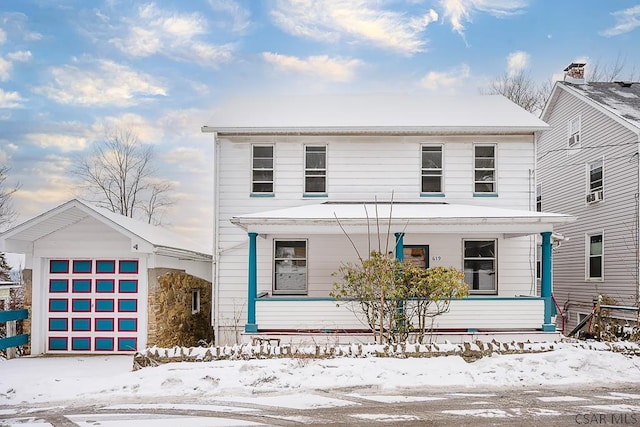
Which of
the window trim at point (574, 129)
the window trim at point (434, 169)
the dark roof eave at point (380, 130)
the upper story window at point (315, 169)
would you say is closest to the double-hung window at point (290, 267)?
the upper story window at point (315, 169)

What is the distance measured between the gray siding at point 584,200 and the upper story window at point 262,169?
10.6m

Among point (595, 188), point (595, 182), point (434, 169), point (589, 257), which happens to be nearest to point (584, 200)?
point (595, 188)

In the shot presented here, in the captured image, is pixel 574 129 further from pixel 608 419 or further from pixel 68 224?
pixel 68 224

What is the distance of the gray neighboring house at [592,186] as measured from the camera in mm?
15633

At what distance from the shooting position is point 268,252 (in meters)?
14.4

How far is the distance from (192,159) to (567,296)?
16.5m

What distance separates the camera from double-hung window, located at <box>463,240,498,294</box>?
1449cm

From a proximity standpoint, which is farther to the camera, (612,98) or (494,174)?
(612,98)

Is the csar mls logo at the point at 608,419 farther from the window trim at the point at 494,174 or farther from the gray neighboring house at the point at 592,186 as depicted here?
the gray neighboring house at the point at 592,186

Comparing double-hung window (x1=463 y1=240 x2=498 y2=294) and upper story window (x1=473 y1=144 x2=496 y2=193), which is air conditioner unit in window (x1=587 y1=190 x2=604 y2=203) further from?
double-hung window (x1=463 y1=240 x2=498 y2=294)

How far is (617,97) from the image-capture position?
1852 cm

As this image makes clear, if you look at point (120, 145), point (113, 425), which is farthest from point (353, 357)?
point (120, 145)

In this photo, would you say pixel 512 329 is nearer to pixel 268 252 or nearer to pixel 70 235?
pixel 268 252

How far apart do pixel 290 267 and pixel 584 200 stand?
10848 mm
